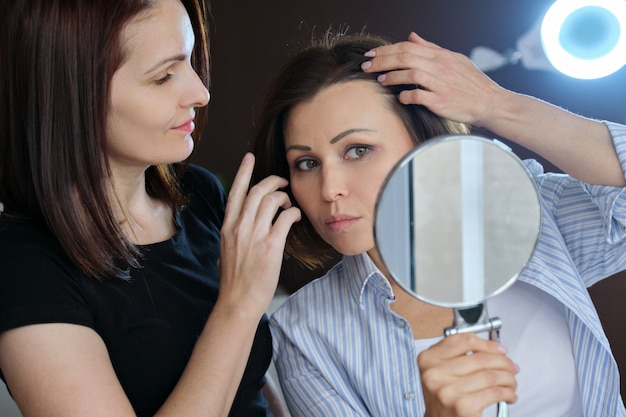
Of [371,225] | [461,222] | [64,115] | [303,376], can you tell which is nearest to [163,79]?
[64,115]

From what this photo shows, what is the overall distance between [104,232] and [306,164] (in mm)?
337

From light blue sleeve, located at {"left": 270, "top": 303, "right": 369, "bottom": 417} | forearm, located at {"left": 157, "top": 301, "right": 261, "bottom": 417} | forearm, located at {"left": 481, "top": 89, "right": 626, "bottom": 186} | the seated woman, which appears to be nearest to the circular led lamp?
the seated woman

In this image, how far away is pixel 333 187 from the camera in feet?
3.86

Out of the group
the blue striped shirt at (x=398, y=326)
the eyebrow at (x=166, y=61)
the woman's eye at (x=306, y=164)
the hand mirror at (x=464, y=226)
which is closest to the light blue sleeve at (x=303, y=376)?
the blue striped shirt at (x=398, y=326)

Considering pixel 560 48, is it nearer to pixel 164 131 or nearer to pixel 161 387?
pixel 164 131

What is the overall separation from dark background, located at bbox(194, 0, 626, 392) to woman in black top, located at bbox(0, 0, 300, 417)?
1.14 metres

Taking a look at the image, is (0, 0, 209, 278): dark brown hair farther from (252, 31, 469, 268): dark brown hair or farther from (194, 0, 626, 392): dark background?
(194, 0, 626, 392): dark background

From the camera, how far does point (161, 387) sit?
127 cm

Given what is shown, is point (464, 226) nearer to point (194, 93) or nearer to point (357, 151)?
point (357, 151)

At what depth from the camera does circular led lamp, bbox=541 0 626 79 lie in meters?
1.92

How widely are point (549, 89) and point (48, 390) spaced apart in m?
1.76

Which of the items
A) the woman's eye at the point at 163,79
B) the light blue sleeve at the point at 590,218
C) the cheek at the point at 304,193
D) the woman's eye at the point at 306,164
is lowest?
the cheek at the point at 304,193

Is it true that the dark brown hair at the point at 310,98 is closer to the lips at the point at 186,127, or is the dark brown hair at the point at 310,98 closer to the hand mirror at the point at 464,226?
the lips at the point at 186,127

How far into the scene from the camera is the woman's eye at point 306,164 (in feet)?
4.33
